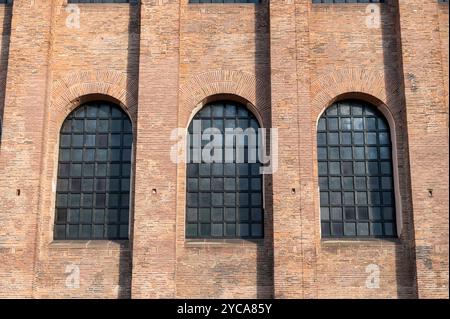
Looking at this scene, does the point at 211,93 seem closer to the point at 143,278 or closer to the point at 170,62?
the point at 170,62

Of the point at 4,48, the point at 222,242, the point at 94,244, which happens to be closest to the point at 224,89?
the point at 222,242

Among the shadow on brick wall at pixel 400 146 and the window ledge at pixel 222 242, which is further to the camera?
the window ledge at pixel 222 242

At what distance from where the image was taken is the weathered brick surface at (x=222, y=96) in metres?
13.6

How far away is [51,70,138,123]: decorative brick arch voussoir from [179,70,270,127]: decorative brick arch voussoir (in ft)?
3.75

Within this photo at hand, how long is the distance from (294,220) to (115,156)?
13.8 feet

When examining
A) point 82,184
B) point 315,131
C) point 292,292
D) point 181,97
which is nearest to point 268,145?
point 315,131

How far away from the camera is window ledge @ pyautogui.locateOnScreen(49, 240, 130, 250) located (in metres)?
13.9

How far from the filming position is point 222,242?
14.0 metres

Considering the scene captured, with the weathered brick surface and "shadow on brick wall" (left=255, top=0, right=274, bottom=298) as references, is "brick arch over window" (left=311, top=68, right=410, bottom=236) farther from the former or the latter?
"shadow on brick wall" (left=255, top=0, right=274, bottom=298)

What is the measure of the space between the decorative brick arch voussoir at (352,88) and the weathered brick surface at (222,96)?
0.03 meters

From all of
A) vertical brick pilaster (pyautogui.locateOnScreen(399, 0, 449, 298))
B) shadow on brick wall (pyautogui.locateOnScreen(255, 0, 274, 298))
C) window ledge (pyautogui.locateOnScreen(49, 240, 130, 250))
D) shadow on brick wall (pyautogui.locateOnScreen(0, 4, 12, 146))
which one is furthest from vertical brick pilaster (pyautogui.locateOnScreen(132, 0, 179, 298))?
vertical brick pilaster (pyautogui.locateOnScreen(399, 0, 449, 298))

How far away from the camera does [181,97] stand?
48.0ft

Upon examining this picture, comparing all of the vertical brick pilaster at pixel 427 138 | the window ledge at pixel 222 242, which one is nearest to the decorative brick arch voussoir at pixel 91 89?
the window ledge at pixel 222 242

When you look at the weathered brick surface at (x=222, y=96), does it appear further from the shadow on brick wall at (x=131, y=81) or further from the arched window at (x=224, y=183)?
the arched window at (x=224, y=183)
